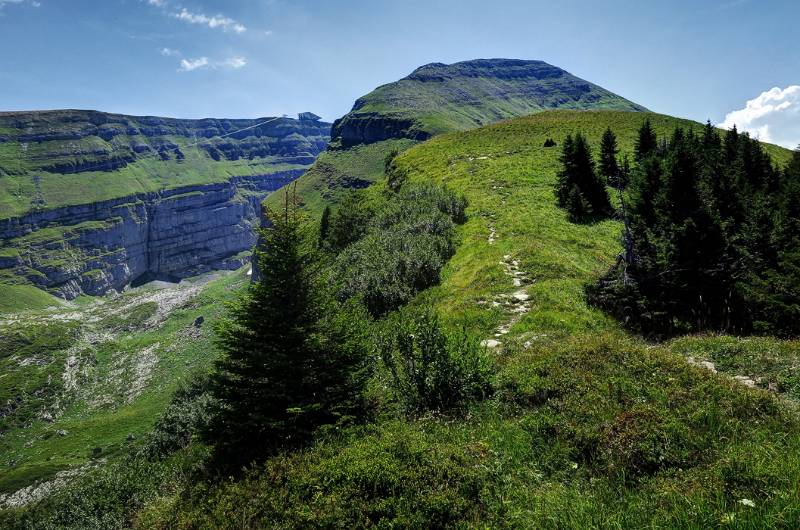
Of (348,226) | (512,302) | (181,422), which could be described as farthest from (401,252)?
(181,422)

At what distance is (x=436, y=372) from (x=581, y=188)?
90.1 feet

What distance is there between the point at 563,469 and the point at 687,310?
13.5 metres

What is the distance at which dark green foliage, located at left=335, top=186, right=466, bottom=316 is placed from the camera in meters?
22.2

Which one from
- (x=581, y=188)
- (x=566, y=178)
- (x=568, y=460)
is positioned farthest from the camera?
(x=566, y=178)

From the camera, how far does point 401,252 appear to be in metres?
25.3

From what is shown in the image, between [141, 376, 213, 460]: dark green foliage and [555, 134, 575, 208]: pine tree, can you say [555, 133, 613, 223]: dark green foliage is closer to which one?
[555, 134, 575, 208]: pine tree

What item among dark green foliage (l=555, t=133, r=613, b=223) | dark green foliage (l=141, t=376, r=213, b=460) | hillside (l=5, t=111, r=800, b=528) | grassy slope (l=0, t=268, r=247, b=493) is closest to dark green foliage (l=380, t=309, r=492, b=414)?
hillside (l=5, t=111, r=800, b=528)

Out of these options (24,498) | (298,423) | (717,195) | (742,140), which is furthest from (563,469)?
(24,498)

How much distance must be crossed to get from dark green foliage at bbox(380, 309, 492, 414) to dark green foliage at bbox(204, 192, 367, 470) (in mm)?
1221

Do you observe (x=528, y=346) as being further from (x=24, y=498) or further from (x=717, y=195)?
(x=24, y=498)

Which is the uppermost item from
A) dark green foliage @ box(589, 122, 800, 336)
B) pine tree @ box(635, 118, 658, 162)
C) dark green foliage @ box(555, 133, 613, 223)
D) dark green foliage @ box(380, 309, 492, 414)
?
pine tree @ box(635, 118, 658, 162)

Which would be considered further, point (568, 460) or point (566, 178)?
point (566, 178)

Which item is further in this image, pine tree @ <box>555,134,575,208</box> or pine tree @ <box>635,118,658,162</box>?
pine tree @ <box>635,118,658,162</box>

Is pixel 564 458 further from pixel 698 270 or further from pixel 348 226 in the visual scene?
pixel 348 226
